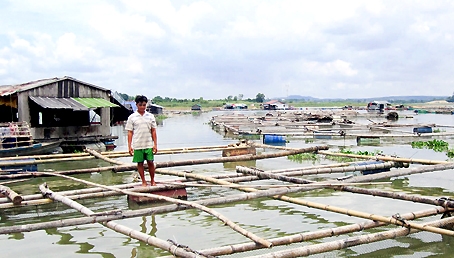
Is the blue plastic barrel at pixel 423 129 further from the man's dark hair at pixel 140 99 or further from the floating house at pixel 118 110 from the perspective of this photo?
the man's dark hair at pixel 140 99

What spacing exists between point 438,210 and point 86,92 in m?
13.9

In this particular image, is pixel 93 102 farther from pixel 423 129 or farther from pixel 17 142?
pixel 423 129

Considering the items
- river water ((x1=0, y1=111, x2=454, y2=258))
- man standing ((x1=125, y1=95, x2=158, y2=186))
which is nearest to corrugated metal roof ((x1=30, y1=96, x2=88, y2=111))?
river water ((x1=0, y1=111, x2=454, y2=258))

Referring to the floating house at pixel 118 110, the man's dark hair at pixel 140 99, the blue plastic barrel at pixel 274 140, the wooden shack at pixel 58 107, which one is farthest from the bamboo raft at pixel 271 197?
the floating house at pixel 118 110

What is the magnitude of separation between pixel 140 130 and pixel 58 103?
9216mm

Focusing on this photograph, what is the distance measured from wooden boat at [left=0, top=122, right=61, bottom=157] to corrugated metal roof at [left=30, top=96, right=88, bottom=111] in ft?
3.36

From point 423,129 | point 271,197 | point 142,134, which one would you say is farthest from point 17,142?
point 423,129

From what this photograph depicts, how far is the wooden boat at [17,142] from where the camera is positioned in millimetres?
12562

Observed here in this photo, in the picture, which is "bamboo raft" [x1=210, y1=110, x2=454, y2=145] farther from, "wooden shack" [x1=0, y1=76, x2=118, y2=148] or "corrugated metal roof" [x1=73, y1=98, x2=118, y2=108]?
"wooden shack" [x1=0, y1=76, x2=118, y2=148]

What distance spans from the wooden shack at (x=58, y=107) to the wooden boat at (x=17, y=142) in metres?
1.18

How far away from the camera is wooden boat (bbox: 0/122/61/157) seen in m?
12.6

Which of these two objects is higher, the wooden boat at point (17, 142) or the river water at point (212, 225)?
the wooden boat at point (17, 142)

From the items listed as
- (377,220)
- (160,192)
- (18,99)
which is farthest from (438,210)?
(18,99)

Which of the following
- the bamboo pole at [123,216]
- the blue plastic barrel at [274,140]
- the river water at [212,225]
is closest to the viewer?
the bamboo pole at [123,216]
